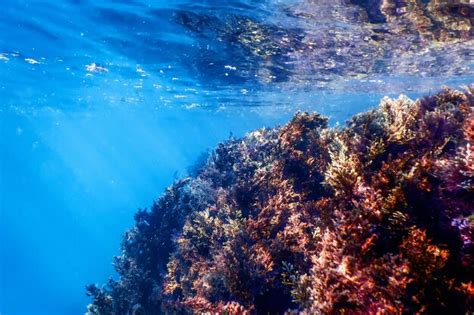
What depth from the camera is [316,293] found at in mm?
4293

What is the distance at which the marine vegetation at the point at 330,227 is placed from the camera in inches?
150

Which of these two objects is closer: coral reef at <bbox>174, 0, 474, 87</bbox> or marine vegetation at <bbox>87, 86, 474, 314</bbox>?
marine vegetation at <bbox>87, 86, 474, 314</bbox>

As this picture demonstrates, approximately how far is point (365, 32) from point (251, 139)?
7876mm

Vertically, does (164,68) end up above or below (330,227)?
above

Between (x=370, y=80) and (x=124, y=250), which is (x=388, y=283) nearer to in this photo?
Result: (x=124, y=250)

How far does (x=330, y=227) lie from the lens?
16.1 feet

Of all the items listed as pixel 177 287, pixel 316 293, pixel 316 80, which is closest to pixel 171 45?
pixel 316 80

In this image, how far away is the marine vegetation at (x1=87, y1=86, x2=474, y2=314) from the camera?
3.80m

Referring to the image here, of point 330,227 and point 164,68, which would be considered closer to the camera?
point 330,227

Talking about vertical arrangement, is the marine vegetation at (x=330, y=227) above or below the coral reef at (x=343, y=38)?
below

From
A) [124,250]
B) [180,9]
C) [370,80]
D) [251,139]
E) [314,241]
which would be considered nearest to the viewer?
[314,241]

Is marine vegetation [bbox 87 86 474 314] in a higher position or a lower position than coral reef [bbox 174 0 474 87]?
lower

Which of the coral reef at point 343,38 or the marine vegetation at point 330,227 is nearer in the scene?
the marine vegetation at point 330,227

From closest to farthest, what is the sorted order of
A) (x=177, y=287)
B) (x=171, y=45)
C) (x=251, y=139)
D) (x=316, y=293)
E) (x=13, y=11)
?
(x=316, y=293), (x=177, y=287), (x=251, y=139), (x=13, y=11), (x=171, y=45)
